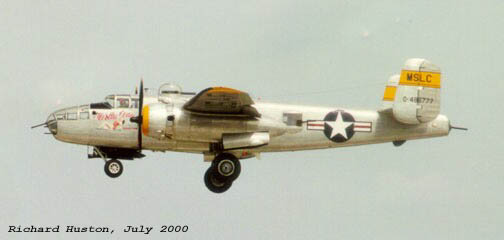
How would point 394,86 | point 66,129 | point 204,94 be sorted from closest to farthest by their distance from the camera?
point 204,94
point 66,129
point 394,86

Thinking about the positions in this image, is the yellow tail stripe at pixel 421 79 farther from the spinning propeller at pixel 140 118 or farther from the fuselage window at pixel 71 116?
the fuselage window at pixel 71 116

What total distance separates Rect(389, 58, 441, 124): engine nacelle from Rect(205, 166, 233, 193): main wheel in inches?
172

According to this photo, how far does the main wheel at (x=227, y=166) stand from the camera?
24844mm

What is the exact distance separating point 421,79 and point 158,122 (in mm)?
6417

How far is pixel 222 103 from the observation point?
23922 millimetres

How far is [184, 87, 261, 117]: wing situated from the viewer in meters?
23.3

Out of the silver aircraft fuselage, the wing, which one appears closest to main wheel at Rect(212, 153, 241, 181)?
the silver aircraft fuselage

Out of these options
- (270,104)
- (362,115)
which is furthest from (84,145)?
(362,115)

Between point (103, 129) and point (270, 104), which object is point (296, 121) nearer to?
point (270, 104)

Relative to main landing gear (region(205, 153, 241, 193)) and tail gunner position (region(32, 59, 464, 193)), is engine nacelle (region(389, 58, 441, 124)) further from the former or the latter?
main landing gear (region(205, 153, 241, 193))

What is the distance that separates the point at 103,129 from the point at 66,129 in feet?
2.86

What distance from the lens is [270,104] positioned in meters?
25.6

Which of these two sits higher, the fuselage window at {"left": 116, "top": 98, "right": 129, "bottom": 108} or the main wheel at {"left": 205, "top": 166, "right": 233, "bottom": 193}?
the fuselage window at {"left": 116, "top": 98, "right": 129, "bottom": 108}

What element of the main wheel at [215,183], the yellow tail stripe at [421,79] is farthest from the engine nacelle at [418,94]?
the main wheel at [215,183]
